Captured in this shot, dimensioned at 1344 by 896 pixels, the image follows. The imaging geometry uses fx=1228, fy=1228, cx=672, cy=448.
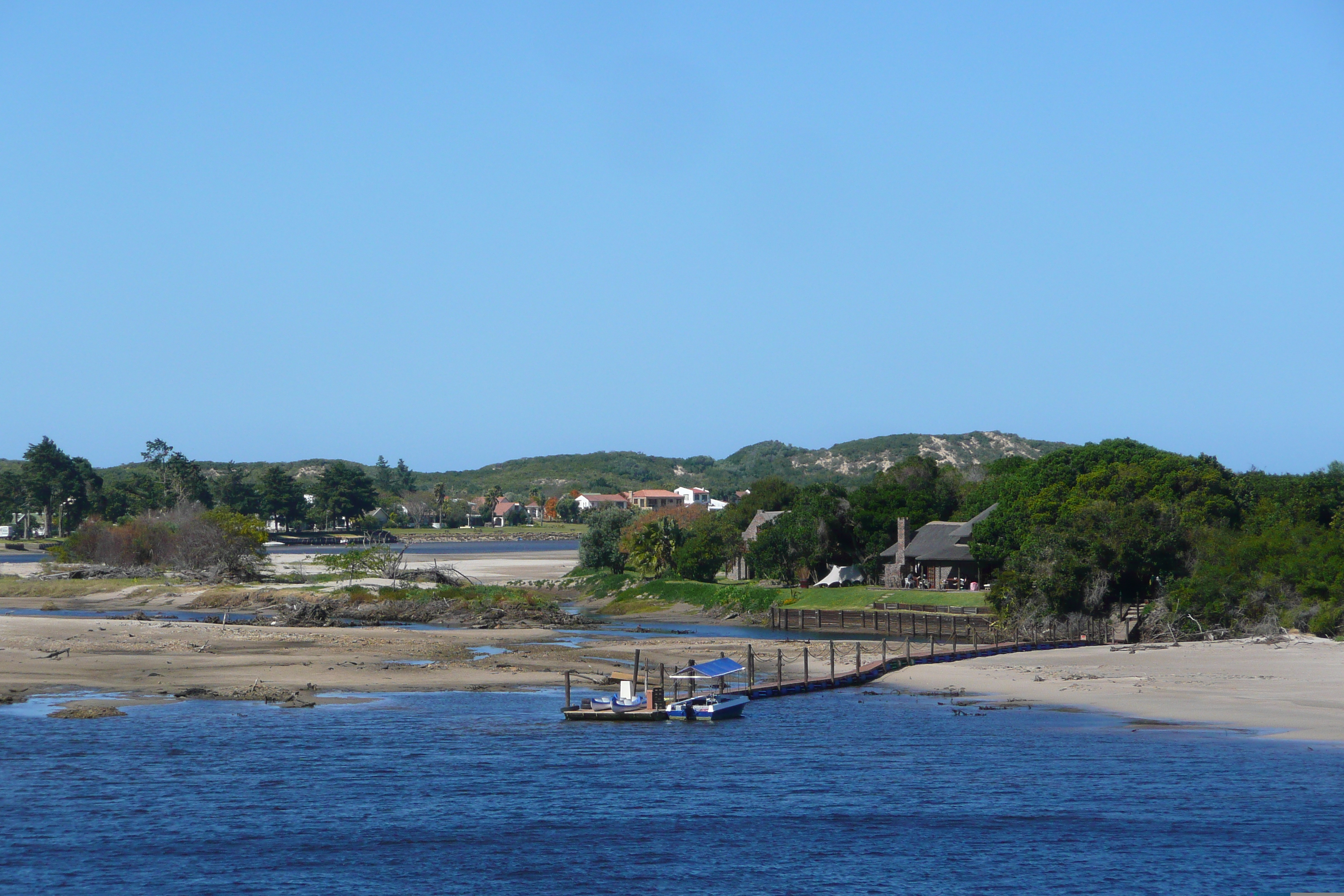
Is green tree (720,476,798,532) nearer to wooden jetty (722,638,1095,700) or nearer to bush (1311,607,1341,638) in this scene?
wooden jetty (722,638,1095,700)

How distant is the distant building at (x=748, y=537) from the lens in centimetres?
9939

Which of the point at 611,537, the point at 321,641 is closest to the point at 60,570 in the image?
the point at 611,537

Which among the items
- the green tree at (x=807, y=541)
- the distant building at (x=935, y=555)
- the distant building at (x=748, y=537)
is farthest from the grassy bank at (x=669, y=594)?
the distant building at (x=935, y=555)

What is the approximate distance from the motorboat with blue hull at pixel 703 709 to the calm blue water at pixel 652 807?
760mm

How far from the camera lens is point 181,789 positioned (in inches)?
1182

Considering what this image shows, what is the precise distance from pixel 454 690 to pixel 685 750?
1352cm

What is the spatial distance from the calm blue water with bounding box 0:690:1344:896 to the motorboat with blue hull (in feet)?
2.49

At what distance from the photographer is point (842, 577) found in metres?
87.6

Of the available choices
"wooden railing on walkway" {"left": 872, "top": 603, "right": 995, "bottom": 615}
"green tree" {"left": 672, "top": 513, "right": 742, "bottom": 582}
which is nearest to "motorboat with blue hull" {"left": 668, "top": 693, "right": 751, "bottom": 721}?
"wooden railing on walkway" {"left": 872, "top": 603, "right": 995, "bottom": 615}

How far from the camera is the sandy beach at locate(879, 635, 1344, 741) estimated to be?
3891cm

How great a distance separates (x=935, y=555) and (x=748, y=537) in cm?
2377

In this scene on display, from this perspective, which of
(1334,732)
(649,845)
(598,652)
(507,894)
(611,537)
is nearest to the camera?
(507,894)

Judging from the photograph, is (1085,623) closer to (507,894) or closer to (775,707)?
(775,707)

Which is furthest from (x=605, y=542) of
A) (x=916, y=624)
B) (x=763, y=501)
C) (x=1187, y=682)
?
(x=1187, y=682)
